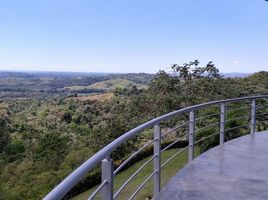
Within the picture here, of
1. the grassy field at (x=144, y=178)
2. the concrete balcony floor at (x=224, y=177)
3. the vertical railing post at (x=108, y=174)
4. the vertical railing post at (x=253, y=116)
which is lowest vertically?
the grassy field at (x=144, y=178)

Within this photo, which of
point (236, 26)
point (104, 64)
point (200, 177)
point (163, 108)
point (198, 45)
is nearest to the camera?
point (200, 177)

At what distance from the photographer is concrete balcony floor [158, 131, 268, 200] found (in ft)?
11.4

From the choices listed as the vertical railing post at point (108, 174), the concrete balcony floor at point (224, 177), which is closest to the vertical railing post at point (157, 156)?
the concrete balcony floor at point (224, 177)

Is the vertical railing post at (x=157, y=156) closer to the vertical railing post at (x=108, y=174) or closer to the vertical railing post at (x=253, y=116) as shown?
the vertical railing post at (x=108, y=174)

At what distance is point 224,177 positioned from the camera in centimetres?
409

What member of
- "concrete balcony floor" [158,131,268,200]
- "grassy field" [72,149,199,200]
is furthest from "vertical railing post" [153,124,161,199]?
"grassy field" [72,149,199,200]

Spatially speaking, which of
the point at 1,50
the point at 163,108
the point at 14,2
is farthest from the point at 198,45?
the point at 1,50

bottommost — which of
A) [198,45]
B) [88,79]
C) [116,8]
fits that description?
[88,79]

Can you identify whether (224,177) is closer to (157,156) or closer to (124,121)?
(157,156)

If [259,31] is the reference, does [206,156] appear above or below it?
below

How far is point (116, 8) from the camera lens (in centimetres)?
2677

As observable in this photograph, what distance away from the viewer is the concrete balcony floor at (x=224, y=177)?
11.4ft

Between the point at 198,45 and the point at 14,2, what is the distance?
1453 centimetres

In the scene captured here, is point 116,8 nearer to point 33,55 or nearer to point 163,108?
point 163,108
